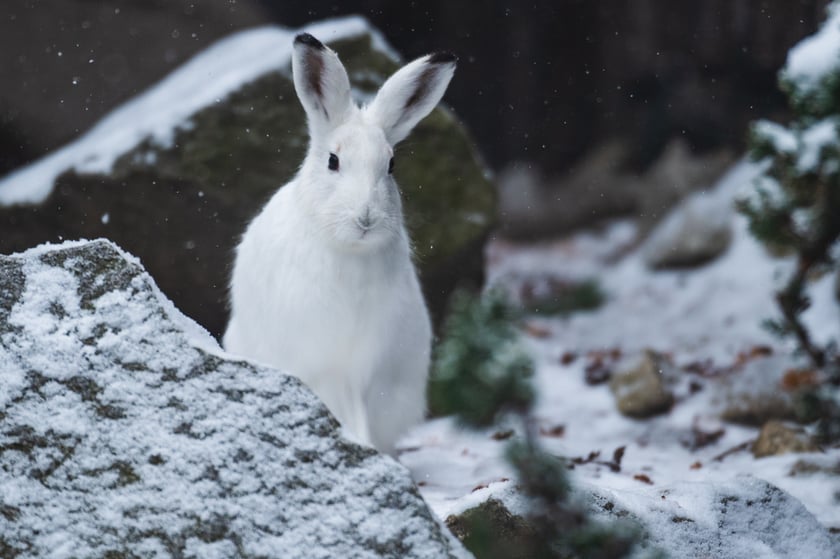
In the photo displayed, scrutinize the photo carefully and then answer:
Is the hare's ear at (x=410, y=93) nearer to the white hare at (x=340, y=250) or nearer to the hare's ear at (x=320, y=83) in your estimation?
the white hare at (x=340, y=250)

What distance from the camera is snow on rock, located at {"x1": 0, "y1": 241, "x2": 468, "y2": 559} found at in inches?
81.5

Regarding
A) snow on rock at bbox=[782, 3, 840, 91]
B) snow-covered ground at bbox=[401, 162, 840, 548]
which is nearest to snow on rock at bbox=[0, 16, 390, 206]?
snow-covered ground at bbox=[401, 162, 840, 548]

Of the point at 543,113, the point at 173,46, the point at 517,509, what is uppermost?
the point at 543,113

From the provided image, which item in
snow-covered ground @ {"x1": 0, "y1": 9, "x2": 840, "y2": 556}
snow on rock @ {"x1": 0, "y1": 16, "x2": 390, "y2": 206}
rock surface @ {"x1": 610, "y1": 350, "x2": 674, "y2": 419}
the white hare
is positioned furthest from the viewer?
snow on rock @ {"x1": 0, "y1": 16, "x2": 390, "y2": 206}

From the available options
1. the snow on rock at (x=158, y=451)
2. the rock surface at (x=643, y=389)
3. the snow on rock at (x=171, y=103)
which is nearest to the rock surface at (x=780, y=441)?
the rock surface at (x=643, y=389)

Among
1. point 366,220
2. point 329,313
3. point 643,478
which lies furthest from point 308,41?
point 643,478

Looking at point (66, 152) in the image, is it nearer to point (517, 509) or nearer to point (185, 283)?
point (185, 283)

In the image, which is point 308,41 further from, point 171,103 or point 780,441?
point 171,103

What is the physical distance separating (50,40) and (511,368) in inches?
224

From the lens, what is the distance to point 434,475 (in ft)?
12.6

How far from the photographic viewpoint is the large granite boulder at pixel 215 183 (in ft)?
16.7

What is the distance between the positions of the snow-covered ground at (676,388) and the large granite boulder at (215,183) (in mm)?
814

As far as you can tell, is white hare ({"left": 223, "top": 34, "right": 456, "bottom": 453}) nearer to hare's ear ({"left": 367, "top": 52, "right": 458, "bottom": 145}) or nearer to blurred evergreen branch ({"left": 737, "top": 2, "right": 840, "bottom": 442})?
hare's ear ({"left": 367, "top": 52, "right": 458, "bottom": 145})

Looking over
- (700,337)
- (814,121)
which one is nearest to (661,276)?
(700,337)
